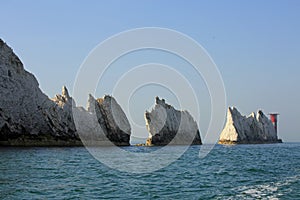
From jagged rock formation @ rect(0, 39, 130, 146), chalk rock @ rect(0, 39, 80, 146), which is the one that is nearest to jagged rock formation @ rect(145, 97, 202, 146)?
jagged rock formation @ rect(0, 39, 130, 146)

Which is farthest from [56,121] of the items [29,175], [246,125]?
[246,125]

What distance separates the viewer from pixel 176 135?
363 feet

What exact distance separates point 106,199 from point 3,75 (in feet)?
152

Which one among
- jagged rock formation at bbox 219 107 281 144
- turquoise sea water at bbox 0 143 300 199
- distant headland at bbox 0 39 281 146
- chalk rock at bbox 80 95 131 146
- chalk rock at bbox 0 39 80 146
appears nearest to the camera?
turquoise sea water at bbox 0 143 300 199

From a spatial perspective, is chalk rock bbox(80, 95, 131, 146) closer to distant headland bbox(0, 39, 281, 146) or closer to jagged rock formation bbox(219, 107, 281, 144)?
distant headland bbox(0, 39, 281, 146)

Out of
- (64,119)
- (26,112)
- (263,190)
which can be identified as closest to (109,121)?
(64,119)

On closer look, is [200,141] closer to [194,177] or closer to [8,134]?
[8,134]

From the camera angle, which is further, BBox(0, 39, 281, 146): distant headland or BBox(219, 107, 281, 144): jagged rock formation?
BBox(219, 107, 281, 144): jagged rock formation

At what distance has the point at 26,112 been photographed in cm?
6256

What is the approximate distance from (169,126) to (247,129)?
2012 inches

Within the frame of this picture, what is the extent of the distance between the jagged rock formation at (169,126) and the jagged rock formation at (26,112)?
27.6 m

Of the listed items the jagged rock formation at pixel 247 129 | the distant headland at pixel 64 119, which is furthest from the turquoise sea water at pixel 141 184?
the jagged rock formation at pixel 247 129

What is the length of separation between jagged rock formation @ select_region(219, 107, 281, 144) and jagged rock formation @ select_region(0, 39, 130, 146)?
74.5 meters

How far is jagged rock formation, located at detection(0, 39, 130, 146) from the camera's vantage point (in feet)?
192
